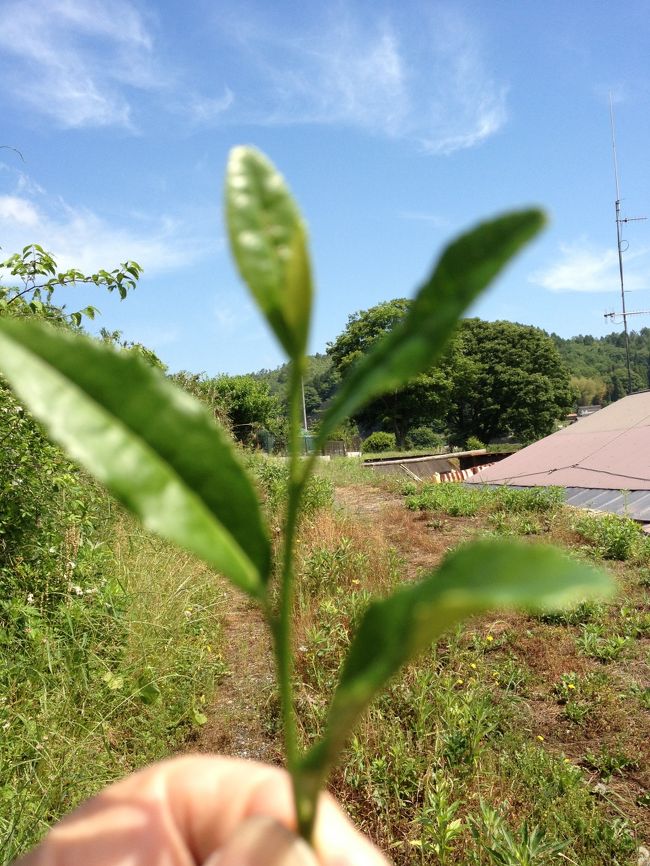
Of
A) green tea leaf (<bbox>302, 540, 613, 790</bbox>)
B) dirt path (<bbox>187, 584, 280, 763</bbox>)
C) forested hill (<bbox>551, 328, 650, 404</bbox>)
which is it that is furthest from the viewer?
forested hill (<bbox>551, 328, 650, 404</bbox>)

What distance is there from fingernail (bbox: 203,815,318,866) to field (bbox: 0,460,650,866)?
5.98 ft

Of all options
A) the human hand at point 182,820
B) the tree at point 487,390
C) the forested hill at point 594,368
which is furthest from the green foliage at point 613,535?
the forested hill at point 594,368

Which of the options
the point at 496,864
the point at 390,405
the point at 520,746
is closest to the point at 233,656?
the point at 520,746

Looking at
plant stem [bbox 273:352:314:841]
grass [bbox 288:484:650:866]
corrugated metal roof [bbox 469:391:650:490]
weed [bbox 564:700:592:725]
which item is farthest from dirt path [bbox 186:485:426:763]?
corrugated metal roof [bbox 469:391:650:490]

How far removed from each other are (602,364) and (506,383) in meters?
40.5

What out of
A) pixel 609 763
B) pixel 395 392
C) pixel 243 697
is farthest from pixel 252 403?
pixel 609 763

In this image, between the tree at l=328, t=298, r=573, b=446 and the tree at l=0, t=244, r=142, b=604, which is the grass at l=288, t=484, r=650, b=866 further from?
the tree at l=328, t=298, r=573, b=446

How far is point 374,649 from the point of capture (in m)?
0.39

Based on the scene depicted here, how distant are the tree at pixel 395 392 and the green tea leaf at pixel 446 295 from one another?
30851 mm

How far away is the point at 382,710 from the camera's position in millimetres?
3029

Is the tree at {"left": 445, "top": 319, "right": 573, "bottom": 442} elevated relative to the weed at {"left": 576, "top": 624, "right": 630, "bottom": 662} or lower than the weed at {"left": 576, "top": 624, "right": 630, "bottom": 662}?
elevated

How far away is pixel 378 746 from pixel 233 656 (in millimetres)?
1673

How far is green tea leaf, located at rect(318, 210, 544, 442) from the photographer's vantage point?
1.36 feet

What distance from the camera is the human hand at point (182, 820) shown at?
65 cm
